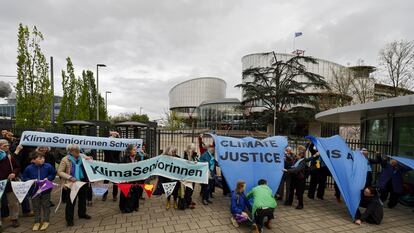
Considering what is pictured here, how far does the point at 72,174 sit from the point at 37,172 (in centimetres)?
70

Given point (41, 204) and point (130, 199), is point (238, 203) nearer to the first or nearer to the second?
point (130, 199)

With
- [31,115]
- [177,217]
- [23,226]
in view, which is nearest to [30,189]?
[23,226]

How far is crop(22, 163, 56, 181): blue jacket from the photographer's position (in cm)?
479

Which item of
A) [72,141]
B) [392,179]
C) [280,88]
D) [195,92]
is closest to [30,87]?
[72,141]

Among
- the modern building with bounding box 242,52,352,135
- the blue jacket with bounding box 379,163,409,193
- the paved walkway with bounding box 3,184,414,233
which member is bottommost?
the paved walkway with bounding box 3,184,414,233

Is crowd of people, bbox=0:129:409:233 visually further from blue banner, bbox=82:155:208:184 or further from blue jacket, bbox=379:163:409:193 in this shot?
blue banner, bbox=82:155:208:184

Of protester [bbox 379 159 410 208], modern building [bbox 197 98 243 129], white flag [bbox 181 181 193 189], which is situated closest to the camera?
white flag [bbox 181 181 193 189]

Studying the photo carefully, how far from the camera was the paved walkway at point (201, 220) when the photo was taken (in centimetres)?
492

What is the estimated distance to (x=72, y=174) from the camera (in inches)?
197

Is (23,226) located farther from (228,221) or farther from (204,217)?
(228,221)

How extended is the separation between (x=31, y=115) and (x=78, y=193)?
9351mm

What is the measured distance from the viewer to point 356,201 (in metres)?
5.66

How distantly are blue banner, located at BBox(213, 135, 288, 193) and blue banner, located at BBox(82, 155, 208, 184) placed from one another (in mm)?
649

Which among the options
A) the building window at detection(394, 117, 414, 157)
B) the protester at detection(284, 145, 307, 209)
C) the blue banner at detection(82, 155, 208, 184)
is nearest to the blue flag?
the protester at detection(284, 145, 307, 209)
